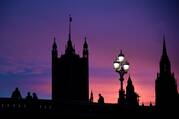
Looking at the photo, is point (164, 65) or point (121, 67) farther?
point (164, 65)

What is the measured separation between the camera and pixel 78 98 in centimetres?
12925

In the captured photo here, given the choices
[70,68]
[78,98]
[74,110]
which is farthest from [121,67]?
[70,68]

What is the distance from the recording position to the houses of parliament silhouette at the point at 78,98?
3209cm

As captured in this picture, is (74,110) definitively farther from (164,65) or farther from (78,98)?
(164,65)

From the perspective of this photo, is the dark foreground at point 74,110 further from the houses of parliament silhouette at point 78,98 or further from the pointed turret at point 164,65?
the pointed turret at point 164,65

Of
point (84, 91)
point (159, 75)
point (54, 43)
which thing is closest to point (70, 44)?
point (54, 43)

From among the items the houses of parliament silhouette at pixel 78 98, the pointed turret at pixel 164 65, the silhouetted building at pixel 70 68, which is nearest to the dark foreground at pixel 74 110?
the houses of parliament silhouette at pixel 78 98

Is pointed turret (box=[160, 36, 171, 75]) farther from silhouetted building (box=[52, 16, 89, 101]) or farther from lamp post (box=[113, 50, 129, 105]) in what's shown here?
lamp post (box=[113, 50, 129, 105])

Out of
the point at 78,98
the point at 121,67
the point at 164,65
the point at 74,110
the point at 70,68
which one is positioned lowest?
the point at 74,110

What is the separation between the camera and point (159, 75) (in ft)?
609

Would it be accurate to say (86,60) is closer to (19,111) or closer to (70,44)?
(70,44)

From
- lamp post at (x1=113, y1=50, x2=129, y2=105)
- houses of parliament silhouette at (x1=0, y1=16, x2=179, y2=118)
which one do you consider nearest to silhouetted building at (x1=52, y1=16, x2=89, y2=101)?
houses of parliament silhouette at (x1=0, y1=16, x2=179, y2=118)

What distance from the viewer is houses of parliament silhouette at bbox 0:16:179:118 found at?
32094 mm

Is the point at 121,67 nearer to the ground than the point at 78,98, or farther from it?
nearer to the ground
